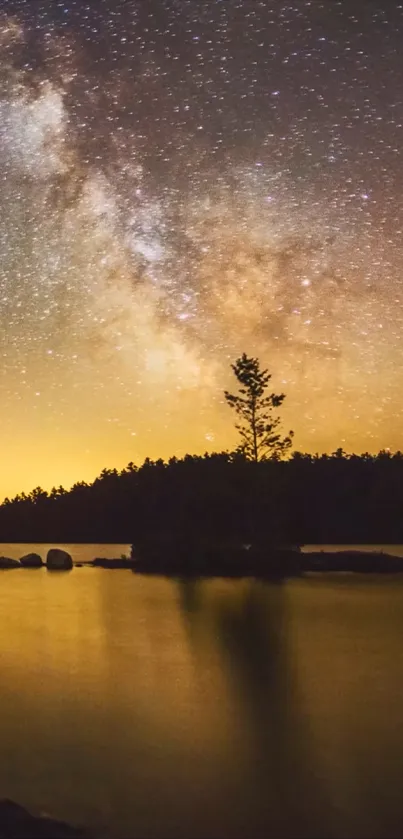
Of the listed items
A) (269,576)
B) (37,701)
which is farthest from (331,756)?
(269,576)

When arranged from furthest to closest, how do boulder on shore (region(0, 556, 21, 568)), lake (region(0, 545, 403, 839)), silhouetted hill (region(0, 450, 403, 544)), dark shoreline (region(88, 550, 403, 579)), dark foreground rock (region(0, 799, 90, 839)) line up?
boulder on shore (region(0, 556, 21, 568)) < silhouetted hill (region(0, 450, 403, 544)) < dark shoreline (region(88, 550, 403, 579)) < lake (region(0, 545, 403, 839)) < dark foreground rock (region(0, 799, 90, 839))

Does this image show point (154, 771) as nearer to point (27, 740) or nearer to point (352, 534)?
point (27, 740)

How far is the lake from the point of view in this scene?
27.7ft

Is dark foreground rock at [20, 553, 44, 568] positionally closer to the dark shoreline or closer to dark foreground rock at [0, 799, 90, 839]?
the dark shoreline

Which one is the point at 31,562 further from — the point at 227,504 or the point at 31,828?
the point at 31,828

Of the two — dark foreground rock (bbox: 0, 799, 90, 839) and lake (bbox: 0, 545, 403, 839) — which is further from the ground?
dark foreground rock (bbox: 0, 799, 90, 839)

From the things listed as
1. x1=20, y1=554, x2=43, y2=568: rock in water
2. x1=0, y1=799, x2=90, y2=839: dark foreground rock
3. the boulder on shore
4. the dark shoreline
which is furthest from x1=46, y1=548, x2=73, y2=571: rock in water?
x1=0, y1=799, x2=90, y2=839: dark foreground rock

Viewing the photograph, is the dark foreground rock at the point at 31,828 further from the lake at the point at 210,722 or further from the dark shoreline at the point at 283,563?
the dark shoreline at the point at 283,563

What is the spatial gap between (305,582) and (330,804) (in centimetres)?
3036

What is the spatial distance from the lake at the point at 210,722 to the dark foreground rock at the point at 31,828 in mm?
633

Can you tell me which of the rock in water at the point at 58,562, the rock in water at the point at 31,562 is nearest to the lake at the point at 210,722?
the rock in water at the point at 58,562

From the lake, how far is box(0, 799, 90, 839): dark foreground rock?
63cm

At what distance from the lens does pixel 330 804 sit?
8609mm

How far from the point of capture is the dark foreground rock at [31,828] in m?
6.63
